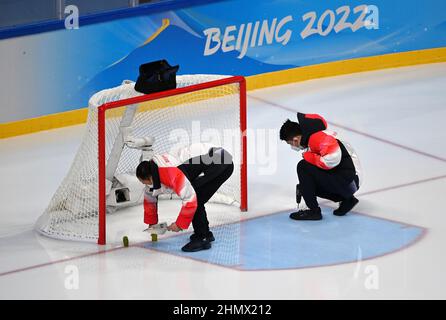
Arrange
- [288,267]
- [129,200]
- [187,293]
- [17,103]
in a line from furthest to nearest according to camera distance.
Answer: [17,103], [129,200], [288,267], [187,293]

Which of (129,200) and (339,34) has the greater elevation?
(339,34)

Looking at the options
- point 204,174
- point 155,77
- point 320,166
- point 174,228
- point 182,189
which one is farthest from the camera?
point 320,166

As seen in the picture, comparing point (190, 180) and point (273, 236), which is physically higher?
point (190, 180)

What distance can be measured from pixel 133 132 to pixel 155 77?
689mm

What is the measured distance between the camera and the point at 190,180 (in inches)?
319

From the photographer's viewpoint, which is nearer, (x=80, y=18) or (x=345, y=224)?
(x=345, y=224)

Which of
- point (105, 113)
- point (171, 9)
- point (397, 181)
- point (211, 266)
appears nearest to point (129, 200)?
point (105, 113)

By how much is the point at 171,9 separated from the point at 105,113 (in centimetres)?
346

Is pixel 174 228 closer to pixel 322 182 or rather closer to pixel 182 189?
pixel 182 189

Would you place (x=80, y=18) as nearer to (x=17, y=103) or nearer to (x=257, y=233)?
(x=17, y=103)

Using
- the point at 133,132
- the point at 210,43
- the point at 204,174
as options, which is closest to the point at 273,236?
the point at 204,174

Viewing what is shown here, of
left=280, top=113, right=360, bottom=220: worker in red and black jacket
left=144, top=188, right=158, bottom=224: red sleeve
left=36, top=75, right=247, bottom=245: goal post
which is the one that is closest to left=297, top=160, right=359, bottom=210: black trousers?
left=280, top=113, right=360, bottom=220: worker in red and black jacket

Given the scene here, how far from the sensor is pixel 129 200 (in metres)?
9.11

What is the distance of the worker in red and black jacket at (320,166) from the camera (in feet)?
27.9
